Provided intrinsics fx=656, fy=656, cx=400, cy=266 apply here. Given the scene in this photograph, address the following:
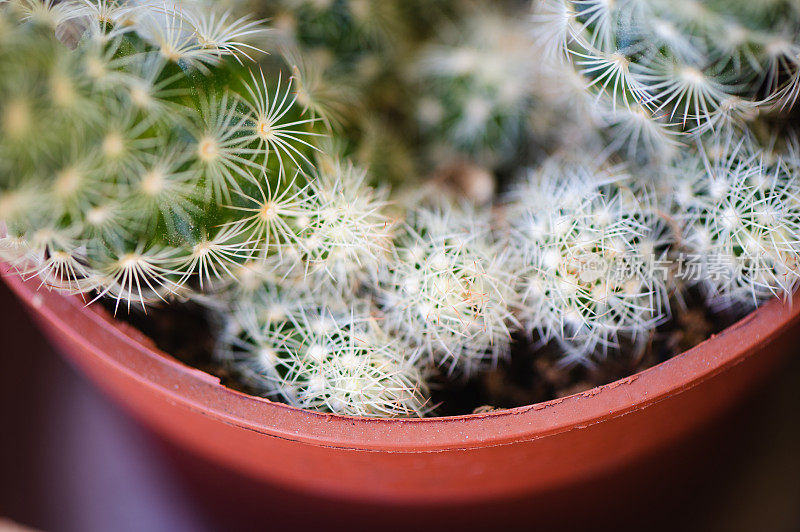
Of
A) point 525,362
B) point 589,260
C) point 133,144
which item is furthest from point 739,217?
point 133,144

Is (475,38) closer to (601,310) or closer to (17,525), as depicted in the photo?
(601,310)

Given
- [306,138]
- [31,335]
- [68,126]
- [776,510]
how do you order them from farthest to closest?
1. [31,335]
2. [776,510]
3. [306,138]
4. [68,126]

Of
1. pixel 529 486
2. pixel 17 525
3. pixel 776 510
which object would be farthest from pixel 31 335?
pixel 776 510

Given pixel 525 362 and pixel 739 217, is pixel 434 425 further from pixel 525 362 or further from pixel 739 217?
pixel 739 217

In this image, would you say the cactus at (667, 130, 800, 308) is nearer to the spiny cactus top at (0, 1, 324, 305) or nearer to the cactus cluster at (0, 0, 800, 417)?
the cactus cluster at (0, 0, 800, 417)

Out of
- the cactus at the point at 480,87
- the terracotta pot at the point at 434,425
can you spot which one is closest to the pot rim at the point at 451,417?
the terracotta pot at the point at 434,425

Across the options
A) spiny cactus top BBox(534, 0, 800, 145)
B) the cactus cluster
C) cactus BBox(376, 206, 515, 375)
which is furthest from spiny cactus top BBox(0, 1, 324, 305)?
spiny cactus top BBox(534, 0, 800, 145)
